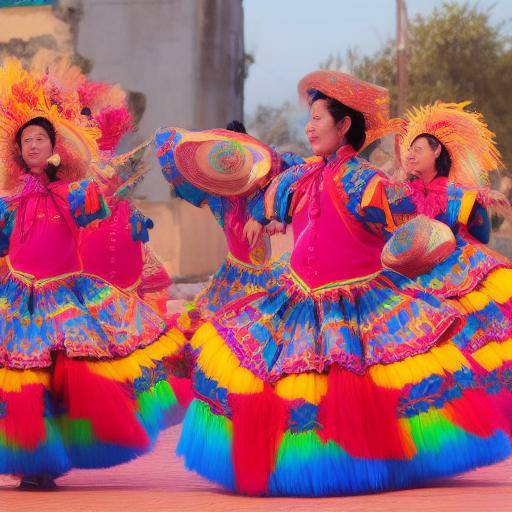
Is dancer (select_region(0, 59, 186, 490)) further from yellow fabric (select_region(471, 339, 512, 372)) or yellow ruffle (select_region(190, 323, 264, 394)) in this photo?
yellow fabric (select_region(471, 339, 512, 372))

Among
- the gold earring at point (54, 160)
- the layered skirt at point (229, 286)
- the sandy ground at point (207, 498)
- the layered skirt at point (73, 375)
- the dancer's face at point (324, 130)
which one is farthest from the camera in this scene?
the layered skirt at point (229, 286)

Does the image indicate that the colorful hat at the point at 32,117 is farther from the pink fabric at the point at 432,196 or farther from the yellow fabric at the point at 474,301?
the yellow fabric at the point at 474,301

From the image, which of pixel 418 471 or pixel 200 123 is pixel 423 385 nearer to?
pixel 418 471

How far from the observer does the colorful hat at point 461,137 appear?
23.7ft

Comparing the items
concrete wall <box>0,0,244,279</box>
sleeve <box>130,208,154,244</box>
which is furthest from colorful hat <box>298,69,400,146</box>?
concrete wall <box>0,0,244,279</box>

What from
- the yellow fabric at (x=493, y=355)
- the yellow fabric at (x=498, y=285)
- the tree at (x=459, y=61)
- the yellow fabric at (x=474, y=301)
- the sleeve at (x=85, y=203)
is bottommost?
the yellow fabric at (x=493, y=355)

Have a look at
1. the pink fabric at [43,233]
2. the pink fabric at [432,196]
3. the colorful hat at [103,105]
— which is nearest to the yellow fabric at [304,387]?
the pink fabric at [43,233]

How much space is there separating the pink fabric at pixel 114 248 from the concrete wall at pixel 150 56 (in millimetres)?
7845

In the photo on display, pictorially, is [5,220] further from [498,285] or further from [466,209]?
[498,285]

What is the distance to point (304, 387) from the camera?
530 cm

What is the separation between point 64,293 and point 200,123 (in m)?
10.6

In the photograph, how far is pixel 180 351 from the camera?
623 centimetres

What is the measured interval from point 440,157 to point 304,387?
8.22 ft

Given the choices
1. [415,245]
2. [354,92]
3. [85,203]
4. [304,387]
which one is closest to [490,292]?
[415,245]
